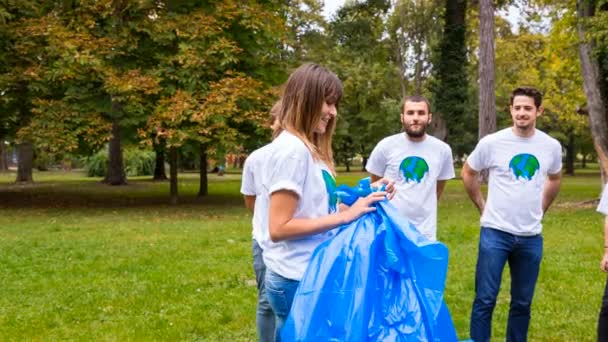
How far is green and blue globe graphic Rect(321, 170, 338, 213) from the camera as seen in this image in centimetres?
277

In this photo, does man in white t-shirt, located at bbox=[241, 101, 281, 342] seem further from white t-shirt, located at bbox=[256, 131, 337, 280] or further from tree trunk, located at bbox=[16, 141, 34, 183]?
tree trunk, located at bbox=[16, 141, 34, 183]

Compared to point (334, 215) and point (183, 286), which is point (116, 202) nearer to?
point (183, 286)

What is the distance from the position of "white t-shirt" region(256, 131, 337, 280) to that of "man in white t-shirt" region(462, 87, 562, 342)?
A: 2081 millimetres

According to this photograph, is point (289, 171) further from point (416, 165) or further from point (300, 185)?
point (416, 165)

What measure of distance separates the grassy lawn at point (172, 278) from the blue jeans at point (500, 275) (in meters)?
1.03

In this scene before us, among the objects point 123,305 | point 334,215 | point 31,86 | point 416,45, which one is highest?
point 416,45

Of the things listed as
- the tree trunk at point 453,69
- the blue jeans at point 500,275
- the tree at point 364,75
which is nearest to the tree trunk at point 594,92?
the tree trunk at point 453,69

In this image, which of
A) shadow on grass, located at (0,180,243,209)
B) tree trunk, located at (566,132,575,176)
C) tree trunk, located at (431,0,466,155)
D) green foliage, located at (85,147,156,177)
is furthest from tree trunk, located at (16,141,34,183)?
tree trunk, located at (566,132,575,176)

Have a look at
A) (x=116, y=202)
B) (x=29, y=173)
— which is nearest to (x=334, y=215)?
(x=116, y=202)

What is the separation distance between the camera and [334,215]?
267 cm

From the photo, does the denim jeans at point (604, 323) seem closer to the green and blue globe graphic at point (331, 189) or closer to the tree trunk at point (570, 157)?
the green and blue globe graphic at point (331, 189)

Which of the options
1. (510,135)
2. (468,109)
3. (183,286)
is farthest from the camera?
(468,109)

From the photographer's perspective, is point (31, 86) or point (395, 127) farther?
point (395, 127)

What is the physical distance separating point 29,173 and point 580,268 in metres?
29.2
